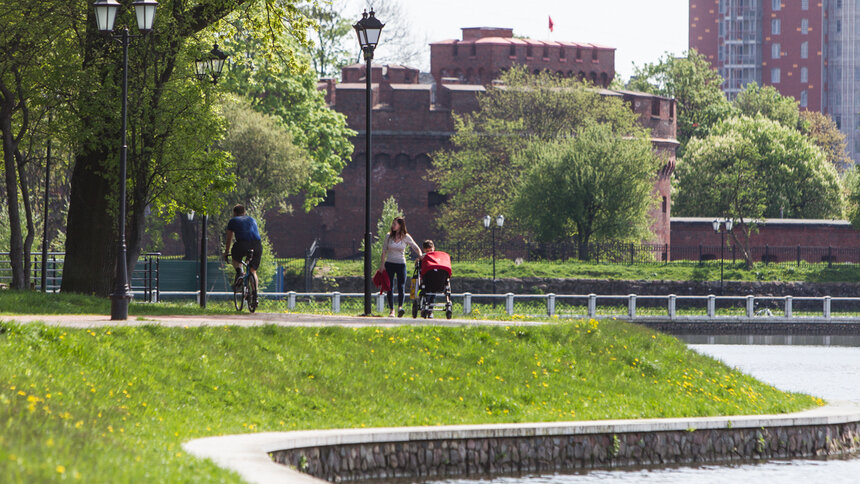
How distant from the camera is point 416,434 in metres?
11.8

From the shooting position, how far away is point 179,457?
8625 millimetres

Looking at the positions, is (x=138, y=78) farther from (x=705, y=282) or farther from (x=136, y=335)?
(x=705, y=282)

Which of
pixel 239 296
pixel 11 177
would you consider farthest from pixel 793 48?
pixel 239 296

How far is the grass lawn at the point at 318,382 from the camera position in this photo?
975 cm

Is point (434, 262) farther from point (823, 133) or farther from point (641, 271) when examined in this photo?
point (823, 133)

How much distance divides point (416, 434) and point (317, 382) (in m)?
2.12

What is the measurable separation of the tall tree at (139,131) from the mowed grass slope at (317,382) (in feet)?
20.1

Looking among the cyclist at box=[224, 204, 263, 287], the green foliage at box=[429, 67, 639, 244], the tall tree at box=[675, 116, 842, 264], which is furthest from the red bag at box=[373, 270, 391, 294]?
the tall tree at box=[675, 116, 842, 264]

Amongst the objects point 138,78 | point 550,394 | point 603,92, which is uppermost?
point 603,92

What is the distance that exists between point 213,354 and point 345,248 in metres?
41.6

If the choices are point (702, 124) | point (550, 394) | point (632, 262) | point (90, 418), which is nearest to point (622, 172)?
point (632, 262)

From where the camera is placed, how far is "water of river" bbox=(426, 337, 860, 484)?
1253 cm

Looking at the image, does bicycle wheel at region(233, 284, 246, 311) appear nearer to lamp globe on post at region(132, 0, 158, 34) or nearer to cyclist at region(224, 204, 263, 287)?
cyclist at region(224, 204, 263, 287)

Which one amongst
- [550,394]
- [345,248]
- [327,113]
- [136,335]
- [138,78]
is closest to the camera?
[136,335]
